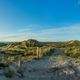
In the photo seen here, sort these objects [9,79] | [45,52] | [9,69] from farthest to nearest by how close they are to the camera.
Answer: [45,52]
[9,69]
[9,79]

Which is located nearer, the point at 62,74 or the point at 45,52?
the point at 62,74

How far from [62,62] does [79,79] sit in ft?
21.2

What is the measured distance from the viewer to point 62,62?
26703 millimetres

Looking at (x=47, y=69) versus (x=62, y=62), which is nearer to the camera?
(x=47, y=69)

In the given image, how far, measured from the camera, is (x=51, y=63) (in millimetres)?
26516

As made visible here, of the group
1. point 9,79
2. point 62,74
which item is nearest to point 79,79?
point 62,74

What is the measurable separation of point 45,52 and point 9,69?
12035 mm

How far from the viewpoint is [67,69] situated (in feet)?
77.6

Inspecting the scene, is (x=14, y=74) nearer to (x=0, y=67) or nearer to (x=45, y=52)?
(x=0, y=67)

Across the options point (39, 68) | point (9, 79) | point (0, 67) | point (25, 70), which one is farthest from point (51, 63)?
point (9, 79)

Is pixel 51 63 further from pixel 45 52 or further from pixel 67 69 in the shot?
pixel 45 52

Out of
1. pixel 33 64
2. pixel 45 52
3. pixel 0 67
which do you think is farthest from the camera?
pixel 45 52

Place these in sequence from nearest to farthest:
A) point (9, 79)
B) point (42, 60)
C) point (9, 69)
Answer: point (9, 79) → point (9, 69) → point (42, 60)

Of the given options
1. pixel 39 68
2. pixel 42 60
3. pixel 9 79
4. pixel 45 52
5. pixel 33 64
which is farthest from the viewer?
pixel 45 52
